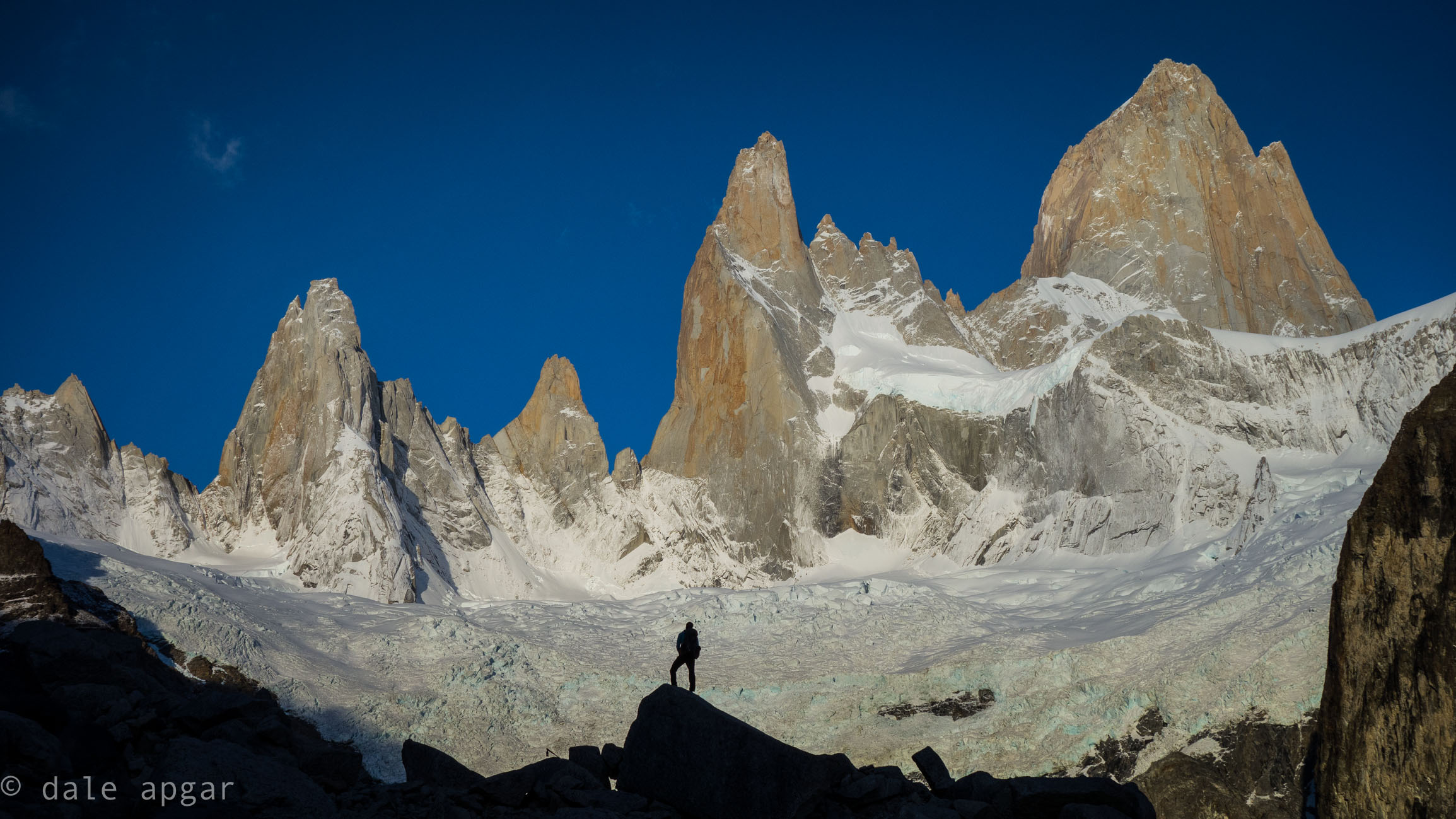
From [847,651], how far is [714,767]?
54.1m

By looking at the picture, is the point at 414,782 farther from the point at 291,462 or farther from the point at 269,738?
the point at 291,462

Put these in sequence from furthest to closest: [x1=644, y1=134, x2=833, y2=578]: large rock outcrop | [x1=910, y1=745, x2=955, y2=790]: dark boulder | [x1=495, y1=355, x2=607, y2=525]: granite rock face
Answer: [x1=495, y1=355, x2=607, y2=525]: granite rock face, [x1=644, y1=134, x2=833, y2=578]: large rock outcrop, [x1=910, y1=745, x2=955, y2=790]: dark boulder

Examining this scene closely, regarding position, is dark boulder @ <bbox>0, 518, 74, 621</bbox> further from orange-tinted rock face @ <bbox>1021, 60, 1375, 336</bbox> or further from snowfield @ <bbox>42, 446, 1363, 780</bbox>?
orange-tinted rock face @ <bbox>1021, 60, 1375, 336</bbox>

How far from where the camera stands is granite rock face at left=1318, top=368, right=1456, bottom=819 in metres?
19.1

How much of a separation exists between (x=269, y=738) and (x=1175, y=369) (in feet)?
312

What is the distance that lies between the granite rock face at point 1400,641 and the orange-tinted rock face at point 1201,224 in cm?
13112

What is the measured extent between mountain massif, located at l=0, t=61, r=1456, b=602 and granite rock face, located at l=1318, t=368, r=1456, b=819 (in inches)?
2232

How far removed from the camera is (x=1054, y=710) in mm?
50625

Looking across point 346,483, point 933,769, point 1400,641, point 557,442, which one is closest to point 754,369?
point 557,442

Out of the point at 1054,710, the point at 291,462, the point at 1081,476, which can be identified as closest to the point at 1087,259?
the point at 1081,476

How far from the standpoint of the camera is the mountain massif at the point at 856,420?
94.8 m

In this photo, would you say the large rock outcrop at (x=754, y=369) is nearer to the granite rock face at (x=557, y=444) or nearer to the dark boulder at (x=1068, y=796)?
the granite rock face at (x=557, y=444)

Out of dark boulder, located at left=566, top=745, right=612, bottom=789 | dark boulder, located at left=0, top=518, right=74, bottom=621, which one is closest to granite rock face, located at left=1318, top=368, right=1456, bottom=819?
dark boulder, located at left=566, top=745, right=612, bottom=789

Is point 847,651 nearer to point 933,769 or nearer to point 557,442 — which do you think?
point 933,769
